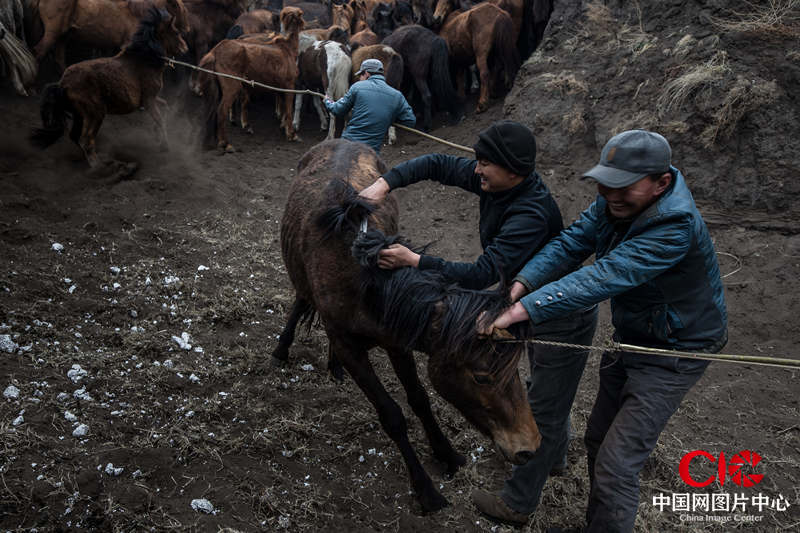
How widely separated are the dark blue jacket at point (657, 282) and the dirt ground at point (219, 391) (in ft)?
4.45

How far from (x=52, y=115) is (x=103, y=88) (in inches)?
31.0

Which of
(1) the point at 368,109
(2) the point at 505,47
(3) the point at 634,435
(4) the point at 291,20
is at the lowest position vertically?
(3) the point at 634,435

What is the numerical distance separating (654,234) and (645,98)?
222 inches

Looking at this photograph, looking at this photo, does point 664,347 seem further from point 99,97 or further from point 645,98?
point 99,97

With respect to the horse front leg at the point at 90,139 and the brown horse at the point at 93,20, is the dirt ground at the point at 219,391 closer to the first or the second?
the horse front leg at the point at 90,139

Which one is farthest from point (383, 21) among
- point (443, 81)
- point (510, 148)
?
point (510, 148)

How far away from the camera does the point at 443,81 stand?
10.7 metres

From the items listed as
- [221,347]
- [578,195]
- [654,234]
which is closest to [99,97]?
[221,347]

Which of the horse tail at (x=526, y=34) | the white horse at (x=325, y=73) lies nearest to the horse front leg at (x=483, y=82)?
the horse tail at (x=526, y=34)

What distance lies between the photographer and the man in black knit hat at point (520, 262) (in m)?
2.52

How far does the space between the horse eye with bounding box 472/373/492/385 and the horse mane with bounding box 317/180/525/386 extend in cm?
3

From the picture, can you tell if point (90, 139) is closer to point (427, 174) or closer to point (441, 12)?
point (427, 174)

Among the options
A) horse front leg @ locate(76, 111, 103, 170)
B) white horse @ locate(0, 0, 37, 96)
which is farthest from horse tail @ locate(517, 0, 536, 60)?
white horse @ locate(0, 0, 37, 96)

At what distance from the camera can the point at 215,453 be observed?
10.1 feet
